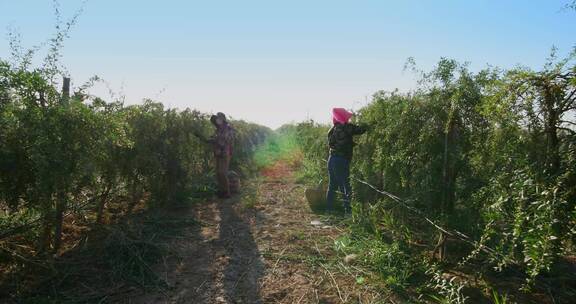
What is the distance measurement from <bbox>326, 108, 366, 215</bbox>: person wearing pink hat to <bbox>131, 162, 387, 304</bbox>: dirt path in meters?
0.71

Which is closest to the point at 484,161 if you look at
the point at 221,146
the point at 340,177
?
the point at 340,177

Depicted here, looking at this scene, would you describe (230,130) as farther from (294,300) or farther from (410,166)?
(294,300)

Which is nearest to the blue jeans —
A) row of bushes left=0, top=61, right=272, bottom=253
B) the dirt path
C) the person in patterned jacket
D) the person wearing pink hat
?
the person wearing pink hat

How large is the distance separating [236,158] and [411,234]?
7.68 m

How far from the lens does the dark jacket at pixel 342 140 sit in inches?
266

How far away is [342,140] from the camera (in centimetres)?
682

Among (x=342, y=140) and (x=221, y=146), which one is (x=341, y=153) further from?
(x=221, y=146)

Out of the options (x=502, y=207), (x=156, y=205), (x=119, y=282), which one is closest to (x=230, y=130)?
(x=156, y=205)

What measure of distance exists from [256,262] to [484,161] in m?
2.92

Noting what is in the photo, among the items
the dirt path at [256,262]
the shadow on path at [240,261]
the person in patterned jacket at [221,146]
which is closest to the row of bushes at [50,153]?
the dirt path at [256,262]

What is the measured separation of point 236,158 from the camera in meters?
12.0

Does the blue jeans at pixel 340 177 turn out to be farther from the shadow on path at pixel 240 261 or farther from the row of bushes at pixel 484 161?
the shadow on path at pixel 240 261

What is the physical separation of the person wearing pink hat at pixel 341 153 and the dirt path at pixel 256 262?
71cm

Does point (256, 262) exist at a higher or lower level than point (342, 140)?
lower
